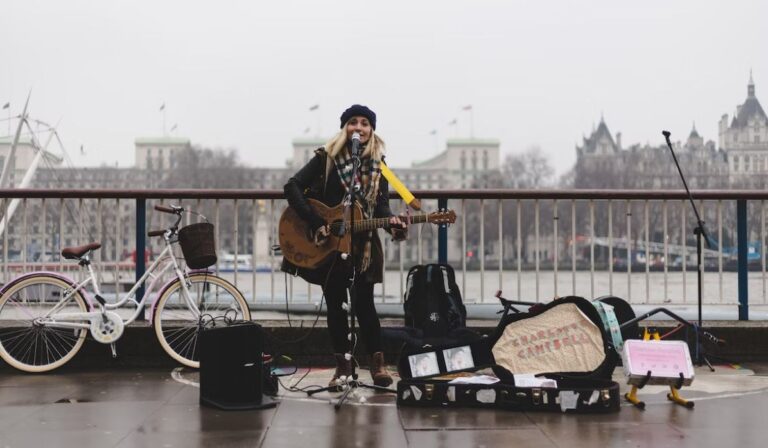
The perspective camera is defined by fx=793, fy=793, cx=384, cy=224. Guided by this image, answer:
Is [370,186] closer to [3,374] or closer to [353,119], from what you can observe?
[353,119]

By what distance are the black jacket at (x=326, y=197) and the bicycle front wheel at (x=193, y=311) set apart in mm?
992

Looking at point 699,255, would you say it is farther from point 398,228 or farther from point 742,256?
point 398,228

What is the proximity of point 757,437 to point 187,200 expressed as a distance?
193 inches


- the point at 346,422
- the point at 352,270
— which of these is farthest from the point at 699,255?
the point at 346,422

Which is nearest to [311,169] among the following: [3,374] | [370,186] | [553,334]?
[370,186]

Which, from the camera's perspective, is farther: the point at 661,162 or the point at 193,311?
the point at 661,162

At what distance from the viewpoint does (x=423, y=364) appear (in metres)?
5.13

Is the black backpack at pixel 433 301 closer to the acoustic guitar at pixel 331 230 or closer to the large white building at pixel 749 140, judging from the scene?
the acoustic guitar at pixel 331 230

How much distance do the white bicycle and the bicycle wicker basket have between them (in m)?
0.20

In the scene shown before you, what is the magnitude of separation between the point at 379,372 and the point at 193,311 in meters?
1.66

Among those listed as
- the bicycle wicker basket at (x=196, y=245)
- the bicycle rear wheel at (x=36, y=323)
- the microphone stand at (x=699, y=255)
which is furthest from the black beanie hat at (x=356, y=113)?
the bicycle rear wheel at (x=36, y=323)

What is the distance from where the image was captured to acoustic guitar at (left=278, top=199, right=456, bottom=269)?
203 inches

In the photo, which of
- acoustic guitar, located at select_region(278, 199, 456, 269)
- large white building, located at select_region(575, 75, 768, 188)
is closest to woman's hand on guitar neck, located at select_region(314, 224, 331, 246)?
acoustic guitar, located at select_region(278, 199, 456, 269)

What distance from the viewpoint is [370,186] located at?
5293 mm
